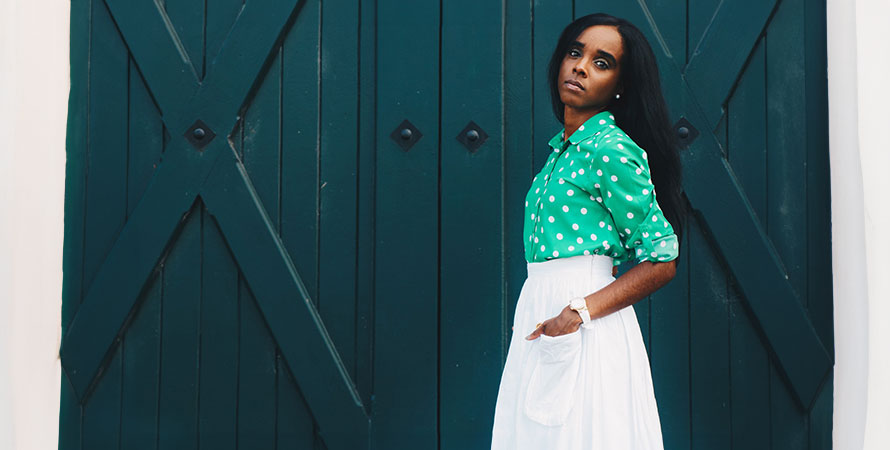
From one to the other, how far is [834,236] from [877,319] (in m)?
0.35

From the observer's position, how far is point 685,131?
316 cm

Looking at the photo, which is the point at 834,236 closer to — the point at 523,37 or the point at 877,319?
the point at 877,319

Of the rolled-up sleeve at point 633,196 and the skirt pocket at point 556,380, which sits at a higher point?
the rolled-up sleeve at point 633,196

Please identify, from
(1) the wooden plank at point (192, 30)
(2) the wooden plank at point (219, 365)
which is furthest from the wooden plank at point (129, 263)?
(1) the wooden plank at point (192, 30)

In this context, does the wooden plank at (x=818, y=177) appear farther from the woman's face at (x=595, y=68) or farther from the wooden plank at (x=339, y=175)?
the wooden plank at (x=339, y=175)

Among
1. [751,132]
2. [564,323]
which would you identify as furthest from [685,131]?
[564,323]

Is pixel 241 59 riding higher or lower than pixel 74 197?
higher

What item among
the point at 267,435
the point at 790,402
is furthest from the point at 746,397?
the point at 267,435

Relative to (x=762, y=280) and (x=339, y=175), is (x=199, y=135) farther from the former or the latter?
(x=762, y=280)

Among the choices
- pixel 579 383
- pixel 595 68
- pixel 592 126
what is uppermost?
pixel 595 68

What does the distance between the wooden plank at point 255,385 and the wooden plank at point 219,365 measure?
23 millimetres

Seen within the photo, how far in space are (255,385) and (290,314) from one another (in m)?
0.30

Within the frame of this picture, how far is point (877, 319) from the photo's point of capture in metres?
2.93

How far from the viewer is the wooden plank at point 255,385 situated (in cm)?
322
